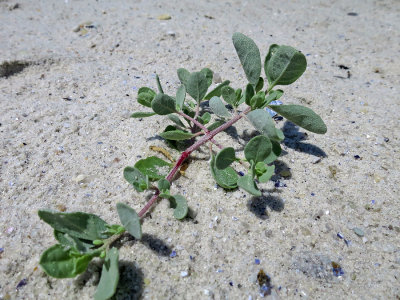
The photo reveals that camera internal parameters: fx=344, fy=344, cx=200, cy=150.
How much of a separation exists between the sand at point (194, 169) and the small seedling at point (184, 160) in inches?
3.2

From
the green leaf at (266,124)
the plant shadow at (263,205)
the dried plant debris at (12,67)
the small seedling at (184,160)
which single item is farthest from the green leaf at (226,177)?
the dried plant debris at (12,67)

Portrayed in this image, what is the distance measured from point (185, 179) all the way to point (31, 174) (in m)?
0.69

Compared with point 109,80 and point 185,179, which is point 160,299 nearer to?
point 185,179

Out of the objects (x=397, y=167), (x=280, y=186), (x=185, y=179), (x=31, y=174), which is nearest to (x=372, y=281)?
(x=280, y=186)

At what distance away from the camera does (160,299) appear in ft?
3.82

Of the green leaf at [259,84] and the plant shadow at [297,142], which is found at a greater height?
the green leaf at [259,84]

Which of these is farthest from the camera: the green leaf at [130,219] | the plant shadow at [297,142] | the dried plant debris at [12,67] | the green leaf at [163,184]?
the dried plant debris at [12,67]

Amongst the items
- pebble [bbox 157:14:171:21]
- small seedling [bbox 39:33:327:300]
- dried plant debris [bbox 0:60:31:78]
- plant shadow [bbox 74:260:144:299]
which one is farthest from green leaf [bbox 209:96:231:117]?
pebble [bbox 157:14:171:21]

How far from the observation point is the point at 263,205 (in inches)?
57.9

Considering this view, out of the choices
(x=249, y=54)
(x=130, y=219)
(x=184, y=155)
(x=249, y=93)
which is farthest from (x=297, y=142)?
(x=130, y=219)

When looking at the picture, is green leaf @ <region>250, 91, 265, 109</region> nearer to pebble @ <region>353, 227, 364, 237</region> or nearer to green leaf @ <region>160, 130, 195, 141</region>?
green leaf @ <region>160, 130, 195, 141</region>

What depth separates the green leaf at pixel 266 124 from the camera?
1.35 m

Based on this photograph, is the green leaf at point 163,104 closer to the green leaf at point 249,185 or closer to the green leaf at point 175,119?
the green leaf at point 175,119

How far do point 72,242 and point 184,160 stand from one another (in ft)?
2.10
